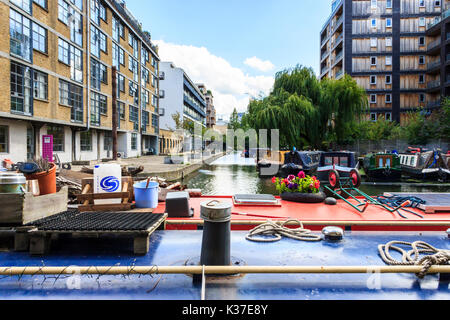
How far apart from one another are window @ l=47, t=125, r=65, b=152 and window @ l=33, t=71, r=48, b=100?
8.03 feet

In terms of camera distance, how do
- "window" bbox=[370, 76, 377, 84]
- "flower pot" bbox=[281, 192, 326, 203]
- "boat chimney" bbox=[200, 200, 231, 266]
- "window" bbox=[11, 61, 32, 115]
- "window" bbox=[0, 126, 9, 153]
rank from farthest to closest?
"window" bbox=[370, 76, 377, 84] < "window" bbox=[0, 126, 9, 153] < "window" bbox=[11, 61, 32, 115] < "flower pot" bbox=[281, 192, 326, 203] < "boat chimney" bbox=[200, 200, 231, 266]

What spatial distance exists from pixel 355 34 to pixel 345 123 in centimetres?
2388

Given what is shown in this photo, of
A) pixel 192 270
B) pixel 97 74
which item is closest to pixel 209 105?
pixel 97 74

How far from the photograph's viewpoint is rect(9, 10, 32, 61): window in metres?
15.2

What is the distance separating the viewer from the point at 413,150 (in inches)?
961

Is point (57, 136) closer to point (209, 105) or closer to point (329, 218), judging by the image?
point (329, 218)

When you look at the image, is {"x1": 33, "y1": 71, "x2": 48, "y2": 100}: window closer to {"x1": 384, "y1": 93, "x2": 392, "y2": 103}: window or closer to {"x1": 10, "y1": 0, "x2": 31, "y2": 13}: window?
{"x1": 10, "y1": 0, "x2": 31, "y2": 13}: window

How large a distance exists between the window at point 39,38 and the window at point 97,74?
19.3 ft

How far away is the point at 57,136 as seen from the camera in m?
20.3

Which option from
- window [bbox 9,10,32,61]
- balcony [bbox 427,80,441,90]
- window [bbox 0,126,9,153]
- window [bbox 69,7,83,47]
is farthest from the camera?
balcony [bbox 427,80,441,90]

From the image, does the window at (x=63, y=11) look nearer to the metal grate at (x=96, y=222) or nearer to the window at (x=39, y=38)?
the window at (x=39, y=38)

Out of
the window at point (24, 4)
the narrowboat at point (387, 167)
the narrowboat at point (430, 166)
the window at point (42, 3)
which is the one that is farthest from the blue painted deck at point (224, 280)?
the narrowboat at point (430, 166)

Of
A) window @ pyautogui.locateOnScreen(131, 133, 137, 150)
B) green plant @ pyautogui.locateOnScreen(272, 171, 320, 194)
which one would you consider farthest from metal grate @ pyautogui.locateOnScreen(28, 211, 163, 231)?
window @ pyautogui.locateOnScreen(131, 133, 137, 150)

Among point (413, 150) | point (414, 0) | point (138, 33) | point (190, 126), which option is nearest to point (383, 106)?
point (414, 0)
